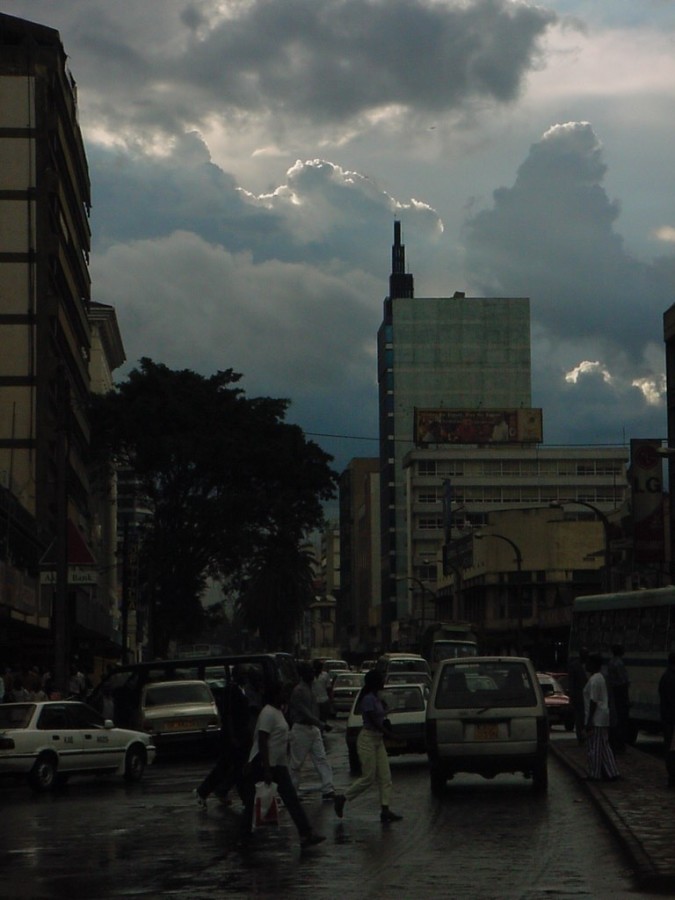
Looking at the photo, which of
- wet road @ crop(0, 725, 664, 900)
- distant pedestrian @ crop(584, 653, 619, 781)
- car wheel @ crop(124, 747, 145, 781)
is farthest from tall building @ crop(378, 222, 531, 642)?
wet road @ crop(0, 725, 664, 900)

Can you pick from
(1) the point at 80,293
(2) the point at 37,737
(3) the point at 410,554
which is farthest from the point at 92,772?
(3) the point at 410,554

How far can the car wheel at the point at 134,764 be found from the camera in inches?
1058

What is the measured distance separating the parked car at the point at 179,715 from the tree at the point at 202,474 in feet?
90.7

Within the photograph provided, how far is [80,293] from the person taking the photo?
76875 millimetres

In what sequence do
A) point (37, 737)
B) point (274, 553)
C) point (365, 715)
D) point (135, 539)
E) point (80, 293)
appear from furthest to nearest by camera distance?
1. point (80, 293)
2. point (135, 539)
3. point (274, 553)
4. point (37, 737)
5. point (365, 715)

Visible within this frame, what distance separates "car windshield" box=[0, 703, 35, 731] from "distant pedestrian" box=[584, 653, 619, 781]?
8464 millimetres

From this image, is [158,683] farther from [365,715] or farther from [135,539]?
[135,539]

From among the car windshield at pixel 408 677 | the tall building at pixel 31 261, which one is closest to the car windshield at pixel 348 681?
the tall building at pixel 31 261

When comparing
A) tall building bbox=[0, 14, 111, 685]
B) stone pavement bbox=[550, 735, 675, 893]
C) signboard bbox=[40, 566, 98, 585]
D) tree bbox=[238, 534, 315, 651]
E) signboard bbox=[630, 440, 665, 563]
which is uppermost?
tall building bbox=[0, 14, 111, 685]

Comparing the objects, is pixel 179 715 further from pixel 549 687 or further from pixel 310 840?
pixel 310 840

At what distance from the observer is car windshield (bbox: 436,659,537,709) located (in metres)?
22.1

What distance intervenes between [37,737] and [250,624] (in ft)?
314

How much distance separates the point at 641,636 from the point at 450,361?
145 metres

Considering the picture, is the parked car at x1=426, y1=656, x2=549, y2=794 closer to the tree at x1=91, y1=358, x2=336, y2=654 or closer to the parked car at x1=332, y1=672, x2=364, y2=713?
the parked car at x1=332, y1=672, x2=364, y2=713
